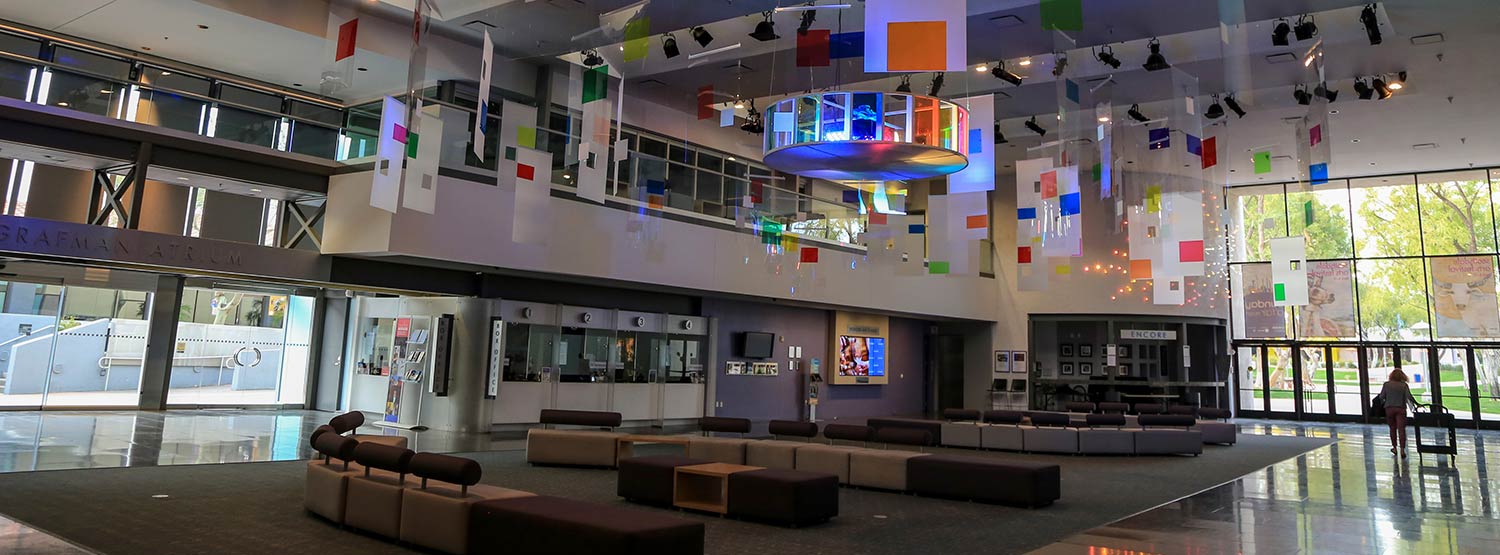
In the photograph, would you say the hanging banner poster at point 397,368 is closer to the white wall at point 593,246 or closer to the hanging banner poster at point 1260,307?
the white wall at point 593,246

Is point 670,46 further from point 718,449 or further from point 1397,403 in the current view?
point 1397,403

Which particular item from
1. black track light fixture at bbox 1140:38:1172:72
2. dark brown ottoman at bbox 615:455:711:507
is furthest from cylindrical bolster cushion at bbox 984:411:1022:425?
dark brown ottoman at bbox 615:455:711:507

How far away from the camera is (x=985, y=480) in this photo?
7.90 m

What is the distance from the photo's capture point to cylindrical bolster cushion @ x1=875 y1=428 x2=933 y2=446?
9.35 m

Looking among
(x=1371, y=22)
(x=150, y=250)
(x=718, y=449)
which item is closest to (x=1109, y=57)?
(x=1371, y=22)

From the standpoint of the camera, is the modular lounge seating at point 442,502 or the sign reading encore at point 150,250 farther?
the sign reading encore at point 150,250

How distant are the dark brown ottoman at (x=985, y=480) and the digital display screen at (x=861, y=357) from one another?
12.4m

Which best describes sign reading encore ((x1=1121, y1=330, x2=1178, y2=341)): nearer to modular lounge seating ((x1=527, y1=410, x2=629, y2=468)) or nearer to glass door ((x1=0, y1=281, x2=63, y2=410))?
modular lounge seating ((x1=527, y1=410, x2=629, y2=468))

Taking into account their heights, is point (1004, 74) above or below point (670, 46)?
above

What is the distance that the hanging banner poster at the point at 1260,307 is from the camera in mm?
24109

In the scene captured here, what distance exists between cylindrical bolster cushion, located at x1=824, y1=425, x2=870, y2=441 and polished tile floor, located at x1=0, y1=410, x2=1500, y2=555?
11.3 feet

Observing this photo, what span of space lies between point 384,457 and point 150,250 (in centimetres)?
835

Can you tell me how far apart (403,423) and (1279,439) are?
56.8ft

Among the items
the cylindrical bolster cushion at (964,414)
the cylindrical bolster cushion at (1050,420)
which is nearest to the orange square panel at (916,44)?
the cylindrical bolster cushion at (1050,420)
